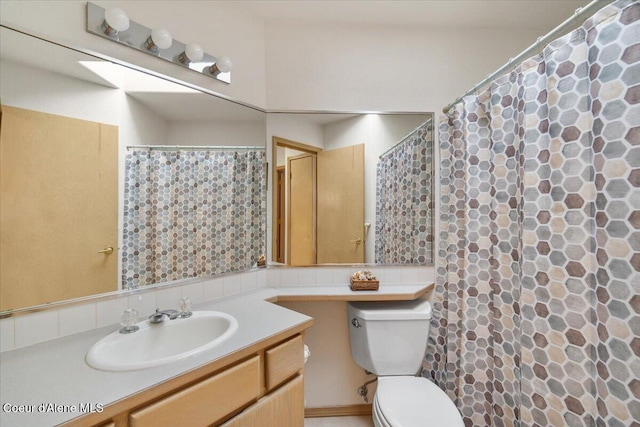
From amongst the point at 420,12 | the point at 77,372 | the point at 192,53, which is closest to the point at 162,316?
the point at 77,372

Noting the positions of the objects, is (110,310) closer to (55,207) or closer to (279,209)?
(55,207)

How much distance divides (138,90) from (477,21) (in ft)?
6.42

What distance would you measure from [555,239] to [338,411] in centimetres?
157

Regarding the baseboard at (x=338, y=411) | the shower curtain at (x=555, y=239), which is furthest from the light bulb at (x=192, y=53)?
the baseboard at (x=338, y=411)

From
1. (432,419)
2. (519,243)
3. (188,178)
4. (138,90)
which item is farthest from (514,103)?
(138,90)

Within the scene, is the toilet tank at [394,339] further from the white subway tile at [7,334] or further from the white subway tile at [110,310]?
the white subway tile at [7,334]

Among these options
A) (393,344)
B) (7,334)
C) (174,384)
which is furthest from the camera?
(393,344)

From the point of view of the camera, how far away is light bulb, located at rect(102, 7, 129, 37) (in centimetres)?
98

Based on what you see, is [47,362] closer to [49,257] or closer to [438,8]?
[49,257]

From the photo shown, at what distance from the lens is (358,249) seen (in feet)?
5.32

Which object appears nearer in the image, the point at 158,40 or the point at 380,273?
the point at 158,40

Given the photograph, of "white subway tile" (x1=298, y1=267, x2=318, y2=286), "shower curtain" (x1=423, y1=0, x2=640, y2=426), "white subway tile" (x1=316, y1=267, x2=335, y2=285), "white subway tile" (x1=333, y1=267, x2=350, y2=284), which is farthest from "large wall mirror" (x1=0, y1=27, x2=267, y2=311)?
"shower curtain" (x1=423, y1=0, x2=640, y2=426)

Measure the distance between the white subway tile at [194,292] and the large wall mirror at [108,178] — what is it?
60mm

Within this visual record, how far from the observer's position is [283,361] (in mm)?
959
